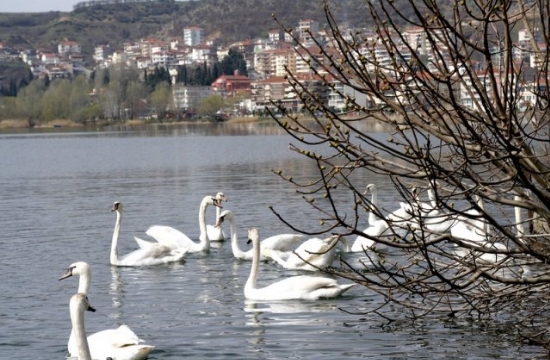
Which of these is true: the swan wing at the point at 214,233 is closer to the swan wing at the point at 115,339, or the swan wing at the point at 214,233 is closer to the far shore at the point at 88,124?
the swan wing at the point at 115,339

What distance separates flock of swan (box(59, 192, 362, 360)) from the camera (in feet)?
35.2

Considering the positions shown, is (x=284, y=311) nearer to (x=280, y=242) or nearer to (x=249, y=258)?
(x=280, y=242)

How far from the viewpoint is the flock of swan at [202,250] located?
10734 millimetres

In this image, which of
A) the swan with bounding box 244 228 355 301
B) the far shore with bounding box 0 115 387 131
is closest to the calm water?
the swan with bounding box 244 228 355 301

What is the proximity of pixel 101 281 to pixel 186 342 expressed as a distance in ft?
16.2

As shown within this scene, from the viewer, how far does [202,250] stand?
66.3 ft

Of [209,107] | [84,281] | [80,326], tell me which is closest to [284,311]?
[84,281]

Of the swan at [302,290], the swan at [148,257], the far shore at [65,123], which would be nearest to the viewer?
the swan at [302,290]

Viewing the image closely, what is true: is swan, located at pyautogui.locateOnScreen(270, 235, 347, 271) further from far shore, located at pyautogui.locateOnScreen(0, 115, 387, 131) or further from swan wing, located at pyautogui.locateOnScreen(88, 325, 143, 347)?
far shore, located at pyautogui.locateOnScreen(0, 115, 387, 131)

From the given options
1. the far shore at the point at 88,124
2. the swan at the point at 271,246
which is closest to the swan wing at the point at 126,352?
the swan at the point at 271,246

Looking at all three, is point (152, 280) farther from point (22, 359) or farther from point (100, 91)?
point (100, 91)

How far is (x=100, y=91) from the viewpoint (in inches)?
7426

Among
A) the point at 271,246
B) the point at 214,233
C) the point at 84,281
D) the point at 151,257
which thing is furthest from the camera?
the point at 214,233

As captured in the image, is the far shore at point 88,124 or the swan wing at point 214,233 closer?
the swan wing at point 214,233
